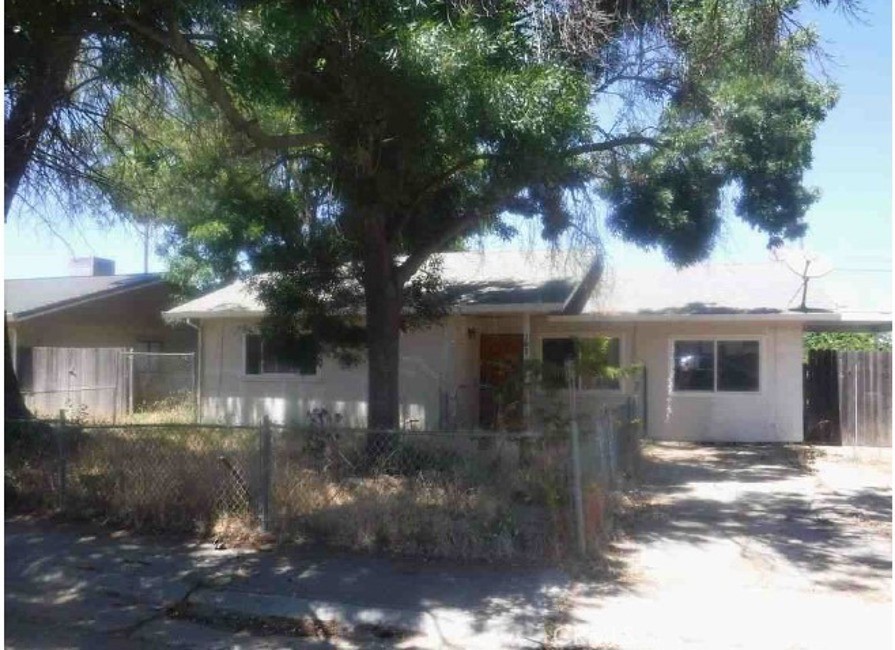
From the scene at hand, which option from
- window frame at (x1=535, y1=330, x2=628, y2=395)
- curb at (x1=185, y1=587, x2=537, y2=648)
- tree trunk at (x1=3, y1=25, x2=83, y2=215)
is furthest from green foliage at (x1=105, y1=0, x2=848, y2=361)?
curb at (x1=185, y1=587, x2=537, y2=648)

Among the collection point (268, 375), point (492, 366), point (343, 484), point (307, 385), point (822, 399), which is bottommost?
point (343, 484)

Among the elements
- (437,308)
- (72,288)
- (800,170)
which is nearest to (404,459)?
(437,308)

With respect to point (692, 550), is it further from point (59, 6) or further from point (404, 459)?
point (59, 6)

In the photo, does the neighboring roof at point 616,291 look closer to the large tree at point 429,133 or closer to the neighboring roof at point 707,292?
the neighboring roof at point 707,292

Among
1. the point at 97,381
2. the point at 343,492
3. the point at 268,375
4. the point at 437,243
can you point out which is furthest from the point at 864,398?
the point at 97,381

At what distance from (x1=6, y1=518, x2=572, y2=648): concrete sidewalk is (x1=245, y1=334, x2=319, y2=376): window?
6155 mm

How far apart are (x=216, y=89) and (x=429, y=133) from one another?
245 centimetres

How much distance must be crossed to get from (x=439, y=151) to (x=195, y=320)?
35.1 feet

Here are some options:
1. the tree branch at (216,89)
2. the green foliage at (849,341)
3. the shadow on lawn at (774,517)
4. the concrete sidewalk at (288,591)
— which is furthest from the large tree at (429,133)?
the green foliage at (849,341)

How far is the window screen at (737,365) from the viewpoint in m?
17.1

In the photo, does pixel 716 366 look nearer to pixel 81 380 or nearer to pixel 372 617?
pixel 372 617

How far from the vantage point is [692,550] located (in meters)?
8.54

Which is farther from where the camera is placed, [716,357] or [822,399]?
[822,399]

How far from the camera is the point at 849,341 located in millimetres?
25328
